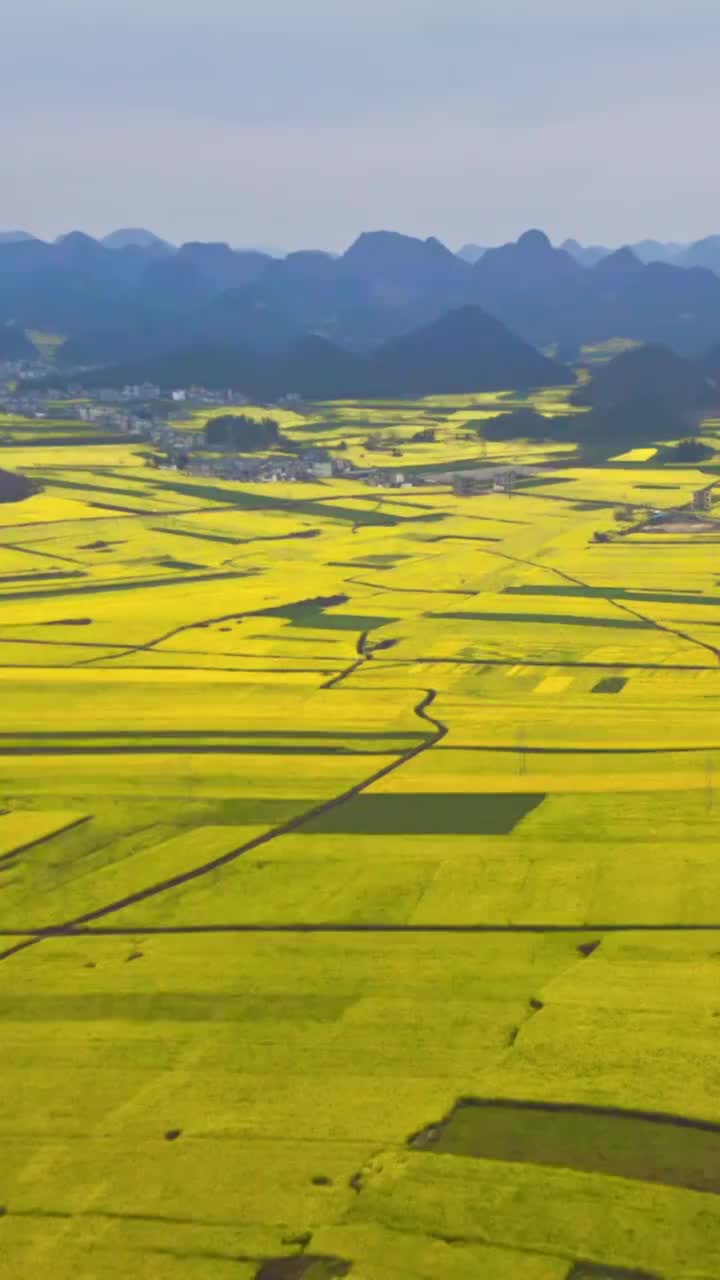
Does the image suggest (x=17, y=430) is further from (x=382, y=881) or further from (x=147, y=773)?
(x=382, y=881)

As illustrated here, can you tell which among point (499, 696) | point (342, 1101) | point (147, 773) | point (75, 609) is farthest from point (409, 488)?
point (342, 1101)

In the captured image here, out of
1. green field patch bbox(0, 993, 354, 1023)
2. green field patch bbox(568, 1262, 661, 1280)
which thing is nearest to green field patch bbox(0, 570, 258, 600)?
green field patch bbox(0, 993, 354, 1023)

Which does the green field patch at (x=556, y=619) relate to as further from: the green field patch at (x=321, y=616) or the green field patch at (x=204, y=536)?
the green field patch at (x=204, y=536)

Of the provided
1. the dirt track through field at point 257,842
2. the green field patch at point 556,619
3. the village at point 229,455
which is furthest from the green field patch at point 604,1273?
the village at point 229,455

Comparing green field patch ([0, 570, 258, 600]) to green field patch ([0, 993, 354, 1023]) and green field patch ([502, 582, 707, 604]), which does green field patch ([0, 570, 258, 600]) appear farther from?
green field patch ([0, 993, 354, 1023])

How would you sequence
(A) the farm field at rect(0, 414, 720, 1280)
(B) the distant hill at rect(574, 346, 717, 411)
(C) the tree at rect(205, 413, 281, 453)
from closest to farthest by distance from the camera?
(A) the farm field at rect(0, 414, 720, 1280) < (C) the tree at rect(205, 413, 281, 453) < (B) the distant hill at rect(574, 346, 717, 411)

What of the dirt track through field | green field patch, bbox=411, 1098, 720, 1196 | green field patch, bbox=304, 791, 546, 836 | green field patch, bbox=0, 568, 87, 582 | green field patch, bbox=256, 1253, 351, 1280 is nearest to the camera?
green field patch, bbox=256, 1253, 351, 1280
